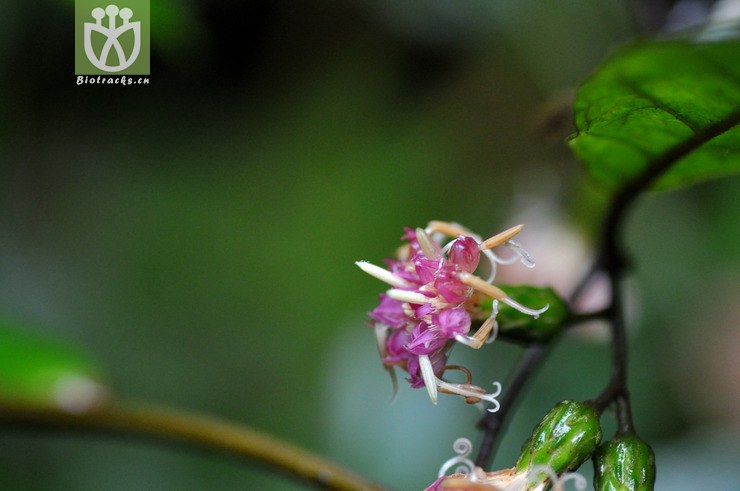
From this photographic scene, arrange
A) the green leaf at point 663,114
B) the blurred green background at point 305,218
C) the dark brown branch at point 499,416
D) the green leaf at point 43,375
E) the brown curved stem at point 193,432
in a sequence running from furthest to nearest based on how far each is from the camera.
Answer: the blurred green background at point 305,218 → the green leaf at point 43,375 → the brown curved stem at point 193,432 → the dark brown branch at point 499,416 → the green leaf at point 663,114

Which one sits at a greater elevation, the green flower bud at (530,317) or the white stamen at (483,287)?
the white stamen at (483,287)

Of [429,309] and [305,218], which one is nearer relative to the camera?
[429,309]

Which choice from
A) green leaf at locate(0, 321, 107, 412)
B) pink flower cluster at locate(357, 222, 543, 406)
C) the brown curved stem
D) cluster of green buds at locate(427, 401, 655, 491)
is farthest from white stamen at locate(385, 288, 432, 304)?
green leaf at locate(0, 321, 107, 412)

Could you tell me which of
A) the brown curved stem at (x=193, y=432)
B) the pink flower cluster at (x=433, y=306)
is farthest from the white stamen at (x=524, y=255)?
the brown curved stem at (x=193, y=432)

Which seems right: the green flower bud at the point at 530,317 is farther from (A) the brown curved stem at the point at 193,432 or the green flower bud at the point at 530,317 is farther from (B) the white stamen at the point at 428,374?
(A) the brown curved stem at the point at 193,432

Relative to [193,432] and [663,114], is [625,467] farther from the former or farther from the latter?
[193,432]

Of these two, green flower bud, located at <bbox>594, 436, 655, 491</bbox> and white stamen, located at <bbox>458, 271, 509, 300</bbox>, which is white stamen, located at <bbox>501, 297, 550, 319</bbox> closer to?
white stamen, located at <bbox>458, 271, 509, 300</bbox>

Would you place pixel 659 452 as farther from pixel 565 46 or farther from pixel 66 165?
pixel 66 165

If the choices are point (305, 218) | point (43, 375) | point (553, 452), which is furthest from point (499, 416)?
point (305, 218)
